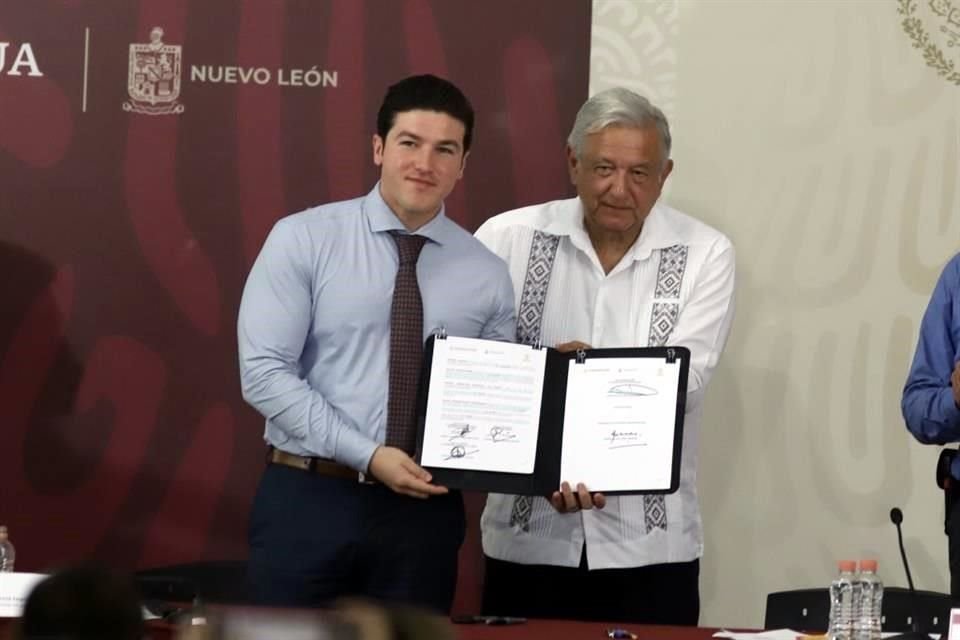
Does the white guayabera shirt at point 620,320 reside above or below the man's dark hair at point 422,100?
below

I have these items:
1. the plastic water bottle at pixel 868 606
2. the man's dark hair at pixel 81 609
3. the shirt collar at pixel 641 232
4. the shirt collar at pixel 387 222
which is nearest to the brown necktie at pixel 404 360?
the shirt collar at pixel 387 222

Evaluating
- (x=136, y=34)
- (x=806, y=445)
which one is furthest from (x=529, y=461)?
(x=136, y=34)

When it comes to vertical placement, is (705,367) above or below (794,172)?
below

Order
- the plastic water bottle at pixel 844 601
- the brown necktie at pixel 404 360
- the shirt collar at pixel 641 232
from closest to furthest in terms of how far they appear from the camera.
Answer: the plastic water bottle at pixel 844 601 → the brown necktie at pixel 404 360 → the shirt collar at pixel 641 232

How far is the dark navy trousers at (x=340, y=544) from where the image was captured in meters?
3.44

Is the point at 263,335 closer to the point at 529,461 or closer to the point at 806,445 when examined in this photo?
the point at 529,461

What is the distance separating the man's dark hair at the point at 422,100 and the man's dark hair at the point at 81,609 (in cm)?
286

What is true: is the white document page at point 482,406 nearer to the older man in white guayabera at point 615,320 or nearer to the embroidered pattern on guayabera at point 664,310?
the older man in white guayabera at point 615,320

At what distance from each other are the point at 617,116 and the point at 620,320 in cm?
55

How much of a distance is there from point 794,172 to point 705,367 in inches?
50.0

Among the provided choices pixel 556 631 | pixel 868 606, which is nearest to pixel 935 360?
pixel 868 606

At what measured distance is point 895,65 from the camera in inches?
194

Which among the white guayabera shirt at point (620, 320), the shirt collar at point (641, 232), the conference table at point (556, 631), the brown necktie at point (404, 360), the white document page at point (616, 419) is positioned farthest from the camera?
the shirt collar at point (641, 232)

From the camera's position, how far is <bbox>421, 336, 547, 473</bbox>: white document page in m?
3.53
